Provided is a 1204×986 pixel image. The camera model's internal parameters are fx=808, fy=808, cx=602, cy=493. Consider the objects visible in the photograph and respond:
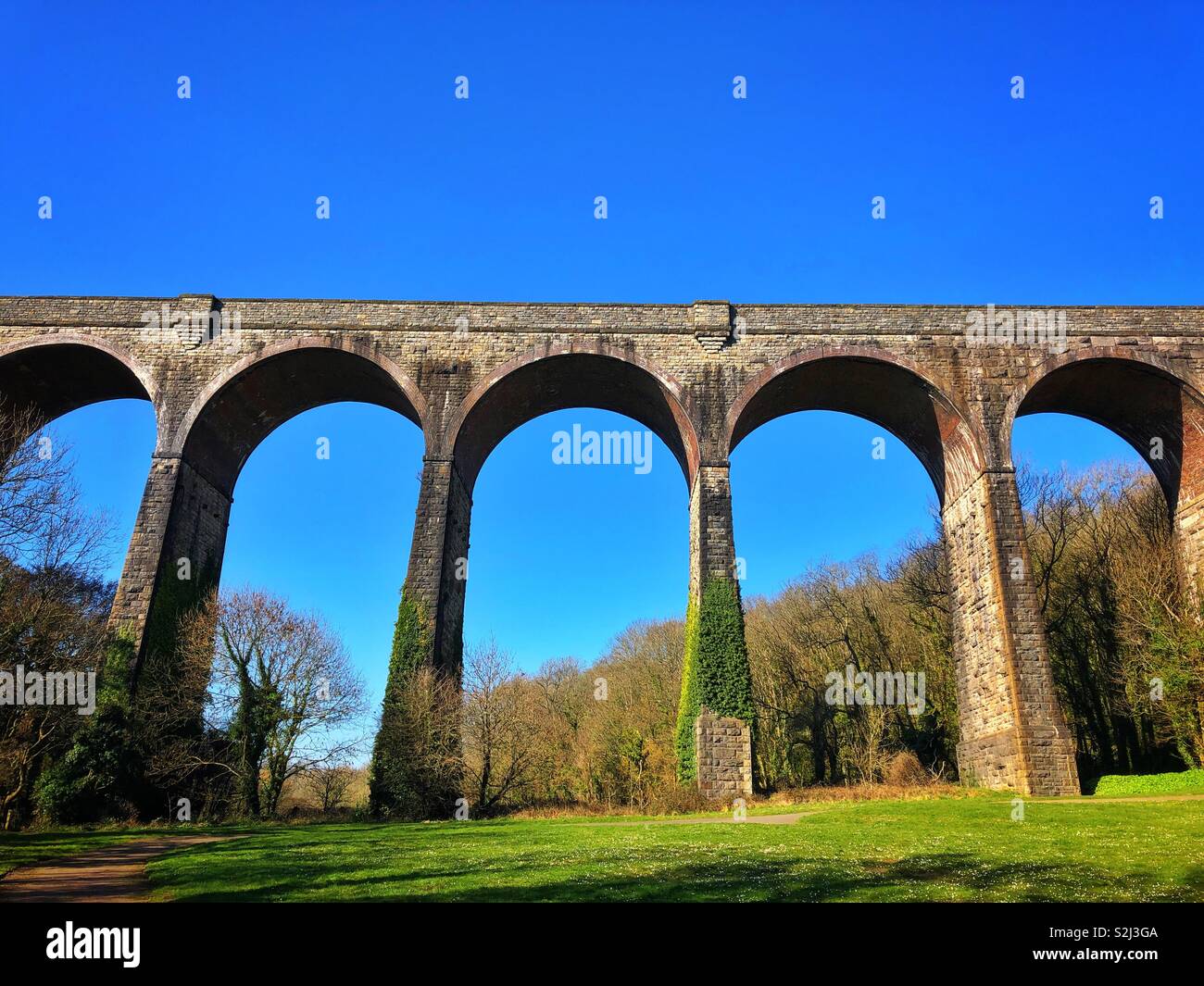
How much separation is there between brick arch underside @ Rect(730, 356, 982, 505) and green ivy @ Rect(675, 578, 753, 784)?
4.41 meters

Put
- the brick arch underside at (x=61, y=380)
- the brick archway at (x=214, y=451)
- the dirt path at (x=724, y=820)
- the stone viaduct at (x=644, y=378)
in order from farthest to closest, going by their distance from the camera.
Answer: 1. the brick arch underside at (x=61, y=380)
2. the stone viaduct at (x=644, y=378)
3. the brick archway at (x=214, y=451)
4. the dirt path at (x=724, y=820)

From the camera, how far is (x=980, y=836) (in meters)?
11.2

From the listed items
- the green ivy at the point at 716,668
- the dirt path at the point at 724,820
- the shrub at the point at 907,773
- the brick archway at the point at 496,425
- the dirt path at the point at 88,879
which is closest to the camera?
the dirt path at the point at 88,879

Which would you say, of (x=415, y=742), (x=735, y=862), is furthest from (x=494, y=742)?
(x=735, y=862)

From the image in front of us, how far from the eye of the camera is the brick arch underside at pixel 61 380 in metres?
23.1

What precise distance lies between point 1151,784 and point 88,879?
72.4 feet

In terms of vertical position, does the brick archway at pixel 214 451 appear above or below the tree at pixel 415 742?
above

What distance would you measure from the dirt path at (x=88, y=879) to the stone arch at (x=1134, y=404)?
20943 mm

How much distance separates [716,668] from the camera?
19.9 metres
